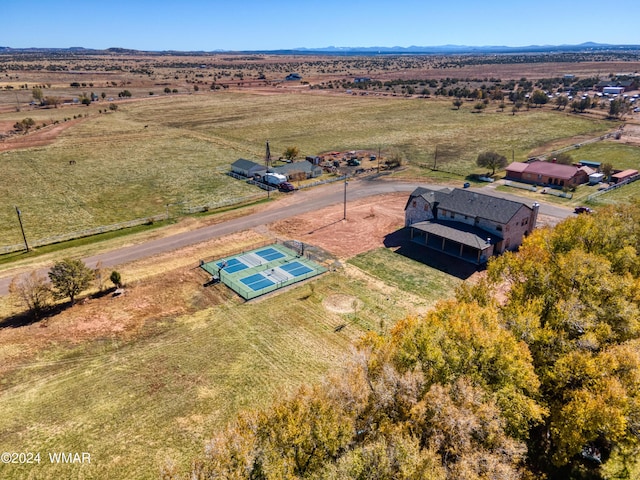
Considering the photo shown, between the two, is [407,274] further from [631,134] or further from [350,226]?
[631,134]

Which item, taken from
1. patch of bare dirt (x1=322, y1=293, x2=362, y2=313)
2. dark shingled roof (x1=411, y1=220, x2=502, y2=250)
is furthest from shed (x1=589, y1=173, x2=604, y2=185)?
patch of bare dirt (x1=322, y1=293, x2=362, y2=313)

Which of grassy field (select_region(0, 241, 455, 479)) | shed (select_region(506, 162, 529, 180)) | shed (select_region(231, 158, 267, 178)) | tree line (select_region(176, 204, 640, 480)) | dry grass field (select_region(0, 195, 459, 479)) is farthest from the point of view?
shed (select_region(231, 158, 267, 178))

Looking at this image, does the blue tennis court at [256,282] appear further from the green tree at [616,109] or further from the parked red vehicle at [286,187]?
the green tree at [616,109]

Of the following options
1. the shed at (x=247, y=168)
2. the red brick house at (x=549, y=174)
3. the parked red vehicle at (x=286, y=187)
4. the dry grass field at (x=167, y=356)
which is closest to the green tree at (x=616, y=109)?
the red brick house at (x=549, y=174)

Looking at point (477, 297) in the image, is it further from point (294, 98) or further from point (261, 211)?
point (294, 98)

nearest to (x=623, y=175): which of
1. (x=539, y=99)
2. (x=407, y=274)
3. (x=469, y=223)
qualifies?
(x=469, y=223)

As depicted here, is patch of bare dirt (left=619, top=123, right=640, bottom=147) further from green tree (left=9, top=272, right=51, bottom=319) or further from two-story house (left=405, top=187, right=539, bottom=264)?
green tree (left=9, top=272, right=51, bottom=319)
